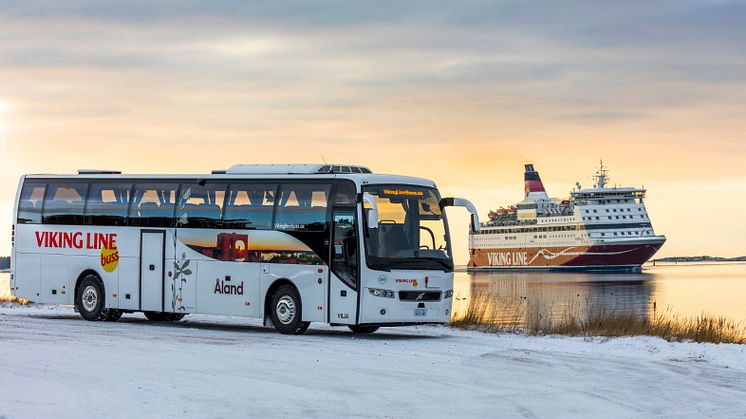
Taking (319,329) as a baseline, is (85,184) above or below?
above

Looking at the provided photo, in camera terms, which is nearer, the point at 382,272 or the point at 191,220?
the point at 382,272

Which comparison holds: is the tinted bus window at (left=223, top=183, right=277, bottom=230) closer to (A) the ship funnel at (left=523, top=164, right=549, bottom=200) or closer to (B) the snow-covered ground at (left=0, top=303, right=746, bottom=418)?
(B) the snow-covered ground at (left=0, top=303, right=746, bottom=418)

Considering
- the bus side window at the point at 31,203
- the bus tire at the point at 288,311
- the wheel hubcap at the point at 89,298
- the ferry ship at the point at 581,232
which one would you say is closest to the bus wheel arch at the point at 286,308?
the bus tire at the point at 288,311

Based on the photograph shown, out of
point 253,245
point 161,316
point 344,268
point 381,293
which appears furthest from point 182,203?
point 381,293

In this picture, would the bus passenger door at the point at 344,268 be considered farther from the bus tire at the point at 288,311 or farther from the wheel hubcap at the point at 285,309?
the wheel hubcap at the point at 285,309

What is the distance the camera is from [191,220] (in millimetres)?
25156

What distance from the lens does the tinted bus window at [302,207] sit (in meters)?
22.9

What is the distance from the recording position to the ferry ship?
155 metres

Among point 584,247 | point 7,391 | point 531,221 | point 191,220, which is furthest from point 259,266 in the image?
point 531,221

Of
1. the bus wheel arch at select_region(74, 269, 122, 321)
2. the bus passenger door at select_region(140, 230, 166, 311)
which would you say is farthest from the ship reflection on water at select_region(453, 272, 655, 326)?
the bus wheel arch at select_region(74, 269, 122, 321)

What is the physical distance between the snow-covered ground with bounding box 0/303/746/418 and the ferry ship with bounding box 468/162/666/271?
13504cm

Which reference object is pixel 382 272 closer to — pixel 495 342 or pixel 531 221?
pixel 495 342

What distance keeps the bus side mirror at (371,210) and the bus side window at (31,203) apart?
992 cm

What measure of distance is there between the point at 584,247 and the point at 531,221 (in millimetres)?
16099
